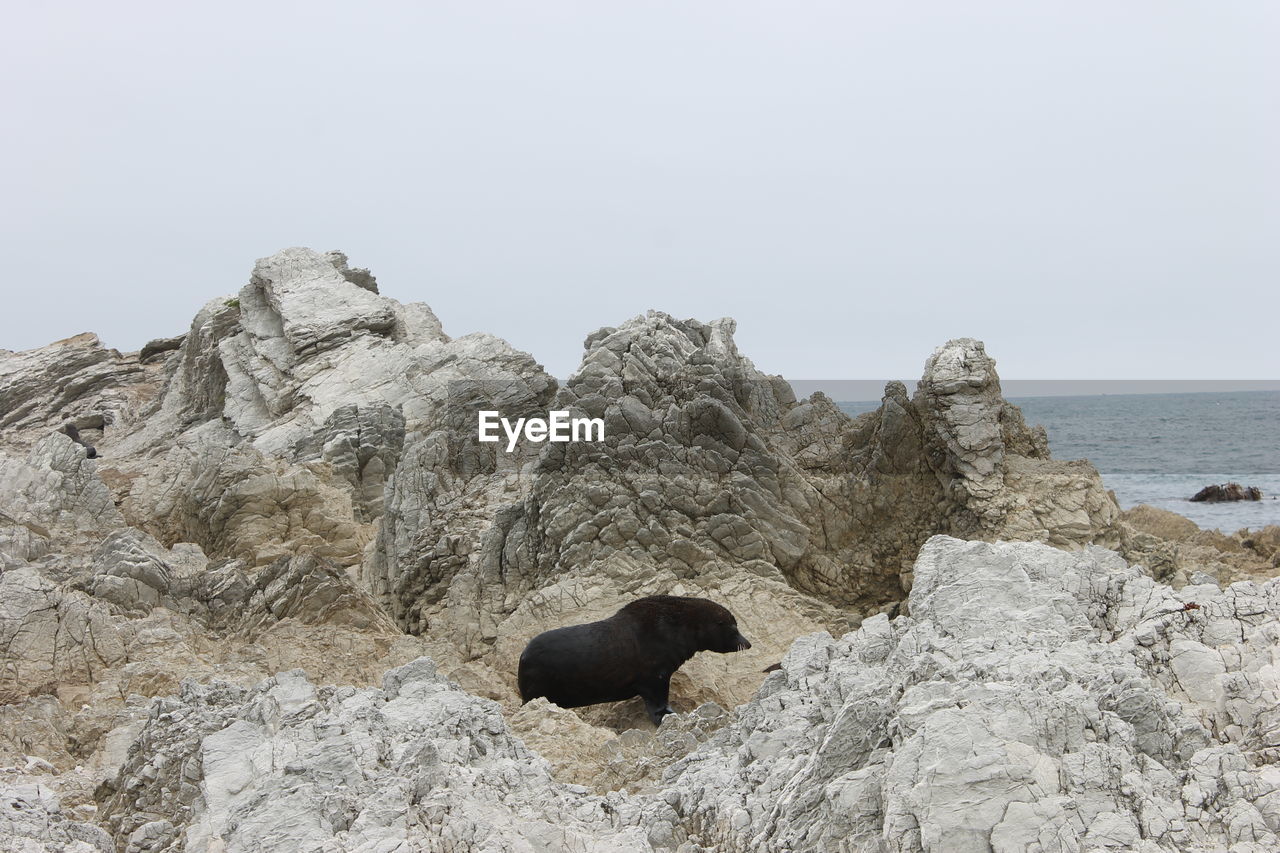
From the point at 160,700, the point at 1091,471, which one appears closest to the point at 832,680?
the point at 160,700

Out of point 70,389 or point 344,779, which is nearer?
point 344,779

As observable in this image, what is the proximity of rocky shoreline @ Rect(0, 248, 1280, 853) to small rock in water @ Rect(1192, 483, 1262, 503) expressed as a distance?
2314 cm

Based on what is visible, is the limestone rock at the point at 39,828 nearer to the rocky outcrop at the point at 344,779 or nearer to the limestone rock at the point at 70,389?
the rocky outcrop at the point at 344,779

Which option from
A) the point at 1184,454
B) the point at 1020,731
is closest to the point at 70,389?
the point at 1020,731

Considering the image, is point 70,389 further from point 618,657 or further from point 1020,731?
point 1020,731

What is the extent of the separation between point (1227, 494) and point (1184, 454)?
24.8m

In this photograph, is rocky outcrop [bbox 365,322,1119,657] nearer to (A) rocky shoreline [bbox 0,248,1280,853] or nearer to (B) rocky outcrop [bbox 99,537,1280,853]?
(A) rocky shoreline [bbox 0,248,1280,853]

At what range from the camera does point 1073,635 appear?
23.1 feet

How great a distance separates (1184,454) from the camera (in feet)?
215

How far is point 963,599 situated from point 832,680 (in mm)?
1039

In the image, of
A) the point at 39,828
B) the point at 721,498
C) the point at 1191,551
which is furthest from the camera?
the point at 1191,551

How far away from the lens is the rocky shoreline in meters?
5.86

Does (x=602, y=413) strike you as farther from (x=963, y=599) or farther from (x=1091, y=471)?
(x=963, y=599)

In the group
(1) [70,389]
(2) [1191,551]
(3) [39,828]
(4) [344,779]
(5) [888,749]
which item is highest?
(1) [70,389]
